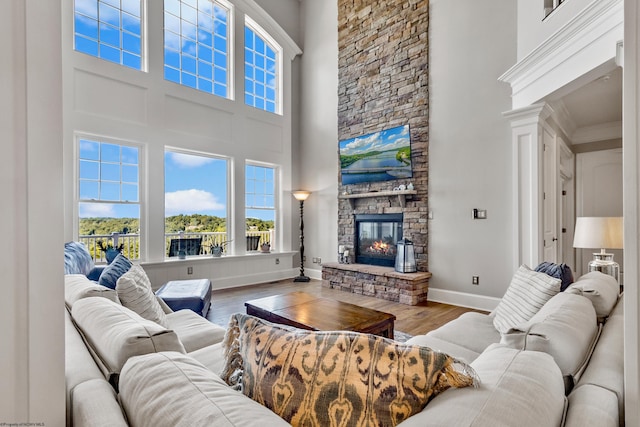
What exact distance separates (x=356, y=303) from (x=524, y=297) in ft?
8.87

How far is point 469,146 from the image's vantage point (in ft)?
14.1

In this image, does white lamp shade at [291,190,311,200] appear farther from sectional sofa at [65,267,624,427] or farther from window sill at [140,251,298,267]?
sectional sofa at [65,267,624,427]

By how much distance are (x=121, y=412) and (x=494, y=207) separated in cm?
429

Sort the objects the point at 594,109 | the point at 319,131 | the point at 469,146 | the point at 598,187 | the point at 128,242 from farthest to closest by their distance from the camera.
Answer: the point at 319,131, the point at 598,187, the point at 128,242, the point at 469,146, the point at 594,109

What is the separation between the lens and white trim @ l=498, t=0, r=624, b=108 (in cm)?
249

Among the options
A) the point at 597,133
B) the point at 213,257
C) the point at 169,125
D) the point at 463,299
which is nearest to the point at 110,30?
the point at 169,125

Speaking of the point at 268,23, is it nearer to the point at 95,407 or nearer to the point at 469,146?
the point at 469,146

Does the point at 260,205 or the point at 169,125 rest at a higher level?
the point at 169,125

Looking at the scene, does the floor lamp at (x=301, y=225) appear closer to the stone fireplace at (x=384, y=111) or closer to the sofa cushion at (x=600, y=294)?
the stone fireplace at (x=384, y=111)

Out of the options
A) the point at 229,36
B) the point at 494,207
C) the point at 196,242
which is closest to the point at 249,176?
the point at 196,242

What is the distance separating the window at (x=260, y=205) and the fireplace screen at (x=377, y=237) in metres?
1.76

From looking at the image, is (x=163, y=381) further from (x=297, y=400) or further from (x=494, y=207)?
(x=494, y=207)

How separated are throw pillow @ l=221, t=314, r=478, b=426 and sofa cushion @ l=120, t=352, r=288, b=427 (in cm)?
6

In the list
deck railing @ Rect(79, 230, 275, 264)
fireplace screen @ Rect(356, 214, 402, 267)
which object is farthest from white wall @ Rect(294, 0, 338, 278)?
deck railing @ Rect(79, 230, 275, 264)
